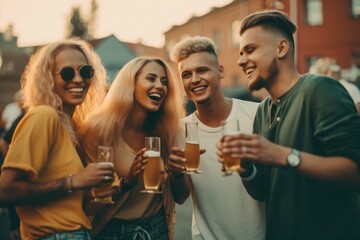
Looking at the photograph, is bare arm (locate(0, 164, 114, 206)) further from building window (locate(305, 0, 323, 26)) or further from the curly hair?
building window (locate(305, 0, 323, 26))

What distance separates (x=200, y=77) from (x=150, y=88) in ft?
1.57

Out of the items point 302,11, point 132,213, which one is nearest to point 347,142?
point 132,213

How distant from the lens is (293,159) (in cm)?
259

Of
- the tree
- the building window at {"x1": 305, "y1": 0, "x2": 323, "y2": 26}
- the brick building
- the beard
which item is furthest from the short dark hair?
→ the tree

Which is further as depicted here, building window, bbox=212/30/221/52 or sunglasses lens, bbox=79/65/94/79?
building window, bbox=212/30/221/52

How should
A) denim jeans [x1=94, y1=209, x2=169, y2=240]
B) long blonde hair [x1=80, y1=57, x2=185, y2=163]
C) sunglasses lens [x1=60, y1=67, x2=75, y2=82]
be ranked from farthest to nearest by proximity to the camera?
long blonde hair [x1=80, y1=57, x2=185, y2=163], denim jeans [x1=94, y1=209, x2=169, y2=240], sunglasses lens [x1=60, y1=67, x2=75, y2=82]

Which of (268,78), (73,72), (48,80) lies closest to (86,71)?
(73,72)

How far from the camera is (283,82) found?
3.09 meters

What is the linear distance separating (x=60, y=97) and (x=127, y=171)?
32.2 inches

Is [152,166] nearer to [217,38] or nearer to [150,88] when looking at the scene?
[150,88]

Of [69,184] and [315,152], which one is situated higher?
[315,152]

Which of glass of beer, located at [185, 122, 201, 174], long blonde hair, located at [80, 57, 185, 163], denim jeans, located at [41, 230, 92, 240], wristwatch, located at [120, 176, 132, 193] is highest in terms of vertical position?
long blonde hair, located at [80, 57, 185, 163]

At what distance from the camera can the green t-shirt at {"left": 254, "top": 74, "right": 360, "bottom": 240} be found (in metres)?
2.65

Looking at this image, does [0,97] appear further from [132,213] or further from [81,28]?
[132,213]
